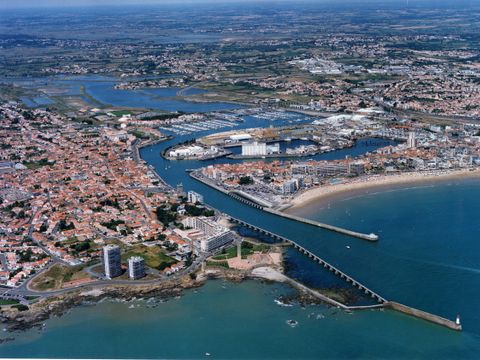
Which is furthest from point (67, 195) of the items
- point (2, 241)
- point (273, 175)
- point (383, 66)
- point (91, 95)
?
point (383, 66)

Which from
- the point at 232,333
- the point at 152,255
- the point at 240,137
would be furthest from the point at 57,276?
the point at 240,137

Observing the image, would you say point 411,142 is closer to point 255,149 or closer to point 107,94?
point 255,149

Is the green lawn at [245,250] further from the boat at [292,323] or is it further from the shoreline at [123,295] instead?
the boat at [292,323]

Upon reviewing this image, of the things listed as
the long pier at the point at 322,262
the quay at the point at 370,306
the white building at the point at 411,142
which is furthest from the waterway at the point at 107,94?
the quay at the point at 370,306

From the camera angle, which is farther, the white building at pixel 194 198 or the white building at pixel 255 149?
the white building at pixel 255 149

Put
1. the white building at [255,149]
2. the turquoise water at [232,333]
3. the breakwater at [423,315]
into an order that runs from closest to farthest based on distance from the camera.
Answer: the turquoise water at [232,333] < the breakwater at [423,315] < the white building at [255,149]

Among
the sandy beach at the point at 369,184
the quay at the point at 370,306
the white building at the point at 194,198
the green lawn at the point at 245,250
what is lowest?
the quay at the point at 370,306
